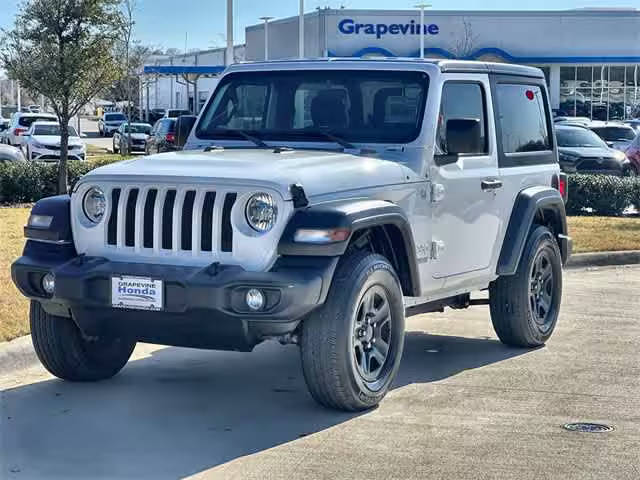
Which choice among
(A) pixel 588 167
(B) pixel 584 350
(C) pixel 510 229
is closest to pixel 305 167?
(C) pixel 510 229

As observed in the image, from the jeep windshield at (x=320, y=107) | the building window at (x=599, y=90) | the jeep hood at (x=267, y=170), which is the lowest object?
the jeep hood at (x=267, y=170)

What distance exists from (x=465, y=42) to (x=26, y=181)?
122 ft

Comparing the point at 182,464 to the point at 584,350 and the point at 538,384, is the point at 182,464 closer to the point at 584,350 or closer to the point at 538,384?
the point at 538,384

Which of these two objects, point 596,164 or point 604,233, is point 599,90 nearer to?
point 596,164

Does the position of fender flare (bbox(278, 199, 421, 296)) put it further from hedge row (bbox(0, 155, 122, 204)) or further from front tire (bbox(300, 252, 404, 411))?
hedge row (bbox(0, 155, 122, 204))

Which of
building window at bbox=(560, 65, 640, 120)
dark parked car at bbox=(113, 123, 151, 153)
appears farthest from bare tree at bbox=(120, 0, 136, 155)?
building window at bbox=(560, 65, 640, 120)

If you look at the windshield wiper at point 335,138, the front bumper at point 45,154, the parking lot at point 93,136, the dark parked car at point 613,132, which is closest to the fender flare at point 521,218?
the windshield wiper at point 335,138

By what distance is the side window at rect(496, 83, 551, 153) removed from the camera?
866 centimetres

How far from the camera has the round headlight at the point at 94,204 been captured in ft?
21.9

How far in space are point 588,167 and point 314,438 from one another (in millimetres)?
19471

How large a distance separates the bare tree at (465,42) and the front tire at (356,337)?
47125 millimetres

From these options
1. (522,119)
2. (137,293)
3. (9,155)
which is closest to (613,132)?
(9,155)

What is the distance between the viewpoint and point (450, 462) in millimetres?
5773

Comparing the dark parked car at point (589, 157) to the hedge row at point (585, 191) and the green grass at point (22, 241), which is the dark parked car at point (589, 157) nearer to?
the hedge row at point (585, 191)
